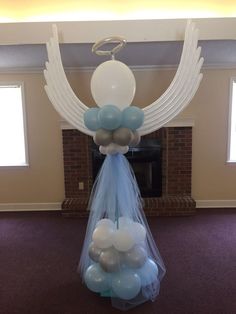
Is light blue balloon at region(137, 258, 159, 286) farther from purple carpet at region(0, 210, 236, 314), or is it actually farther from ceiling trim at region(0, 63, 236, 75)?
ceiling trim at region(0, 63, 236, 75)

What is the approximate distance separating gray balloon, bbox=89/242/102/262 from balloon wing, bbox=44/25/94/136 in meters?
0.92

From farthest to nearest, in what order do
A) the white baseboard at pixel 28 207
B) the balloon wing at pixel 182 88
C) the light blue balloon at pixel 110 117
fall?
the white baseboard at pixel 28 207 → the balloon wing at pixel 182 88 → the light blue balloon at pixel 110 117

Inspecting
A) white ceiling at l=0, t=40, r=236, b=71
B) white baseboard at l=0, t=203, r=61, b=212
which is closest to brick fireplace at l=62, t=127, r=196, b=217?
white baseboard at l=0, t=203, r=61, b=212

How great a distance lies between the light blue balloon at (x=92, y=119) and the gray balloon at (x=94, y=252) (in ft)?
3.12

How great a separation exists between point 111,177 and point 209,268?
141cm

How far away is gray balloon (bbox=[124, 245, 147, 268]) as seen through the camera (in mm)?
2205

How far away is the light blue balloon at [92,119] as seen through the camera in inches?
81.7

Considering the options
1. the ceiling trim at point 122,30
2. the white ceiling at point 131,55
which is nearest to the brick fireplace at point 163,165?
the white ceiling at point 131,55

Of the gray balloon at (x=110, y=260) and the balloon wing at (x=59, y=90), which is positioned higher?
the balloon wing at (x=59, y=90)

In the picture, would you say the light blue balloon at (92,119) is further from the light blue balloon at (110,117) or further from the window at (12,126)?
the window at (12,126)

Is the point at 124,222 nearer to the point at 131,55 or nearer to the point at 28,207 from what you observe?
the point at 131,55

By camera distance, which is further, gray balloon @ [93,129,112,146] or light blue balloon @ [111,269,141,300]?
light blue balloon @ [111,269,141,300]

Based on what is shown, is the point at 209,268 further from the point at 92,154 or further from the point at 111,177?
the point at 92,154

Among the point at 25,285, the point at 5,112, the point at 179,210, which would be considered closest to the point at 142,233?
the point at 25,285
